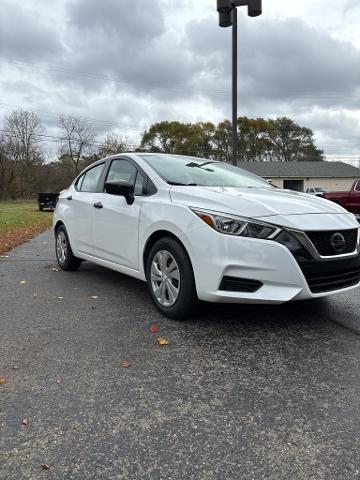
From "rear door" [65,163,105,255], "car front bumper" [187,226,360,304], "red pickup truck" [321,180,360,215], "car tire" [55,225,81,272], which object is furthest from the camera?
"red pickup truck" [321,180,360,215]

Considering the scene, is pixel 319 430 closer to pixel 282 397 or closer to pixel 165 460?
pixel 282 397

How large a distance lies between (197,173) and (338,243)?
175 cm

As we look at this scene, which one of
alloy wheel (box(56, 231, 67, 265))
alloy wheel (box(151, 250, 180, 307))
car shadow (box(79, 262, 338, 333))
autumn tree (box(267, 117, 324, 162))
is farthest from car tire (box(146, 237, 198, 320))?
autumn tree (box(267, 117, 324, 162))

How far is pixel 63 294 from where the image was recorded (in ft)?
17.4

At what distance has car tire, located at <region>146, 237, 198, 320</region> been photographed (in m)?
3.85

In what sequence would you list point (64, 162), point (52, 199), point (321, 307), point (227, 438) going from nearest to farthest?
point (227, 438) → point (321, 307) → point (52, 199) → point (64, 162)

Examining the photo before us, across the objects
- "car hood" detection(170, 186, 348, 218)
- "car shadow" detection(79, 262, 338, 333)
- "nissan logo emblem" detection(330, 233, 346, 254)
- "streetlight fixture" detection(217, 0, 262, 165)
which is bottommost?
"car shadow" detection(79, 262, 338, 333)

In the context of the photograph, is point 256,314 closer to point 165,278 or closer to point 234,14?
point 165,278

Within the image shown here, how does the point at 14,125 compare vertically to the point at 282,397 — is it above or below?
above

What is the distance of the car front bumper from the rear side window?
2522 mm

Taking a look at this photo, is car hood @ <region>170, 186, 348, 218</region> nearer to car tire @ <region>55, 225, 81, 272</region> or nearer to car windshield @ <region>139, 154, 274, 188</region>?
car windshield @ <region>139, 154, 274, 188</region>

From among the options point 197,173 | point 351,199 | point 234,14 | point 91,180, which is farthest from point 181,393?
point 351,199

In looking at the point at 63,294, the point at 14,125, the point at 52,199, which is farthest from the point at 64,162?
the point at 63,294

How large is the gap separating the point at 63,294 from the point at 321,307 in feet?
9.48
